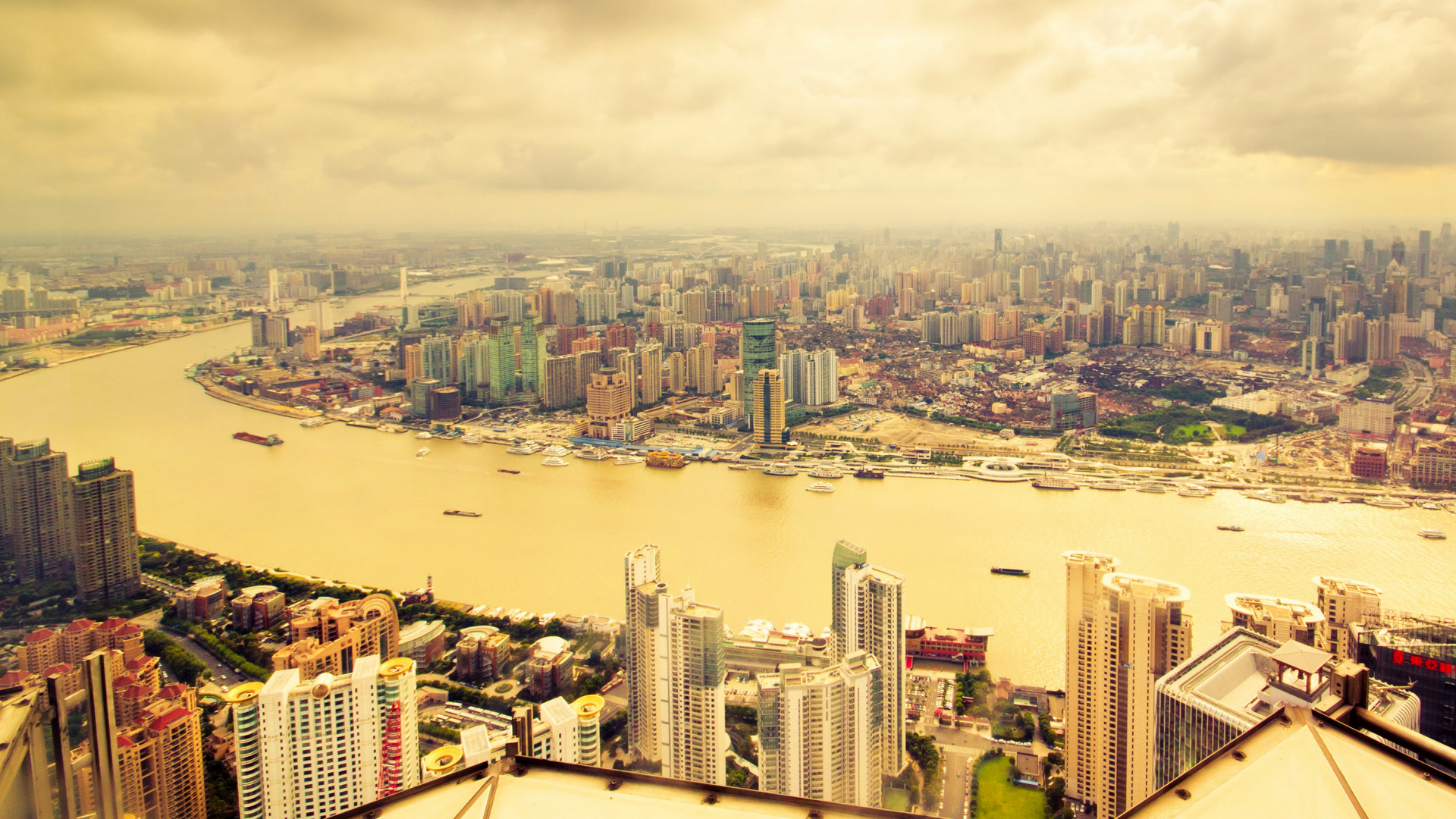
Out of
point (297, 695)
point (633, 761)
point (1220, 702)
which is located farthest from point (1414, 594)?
point (297, 695)

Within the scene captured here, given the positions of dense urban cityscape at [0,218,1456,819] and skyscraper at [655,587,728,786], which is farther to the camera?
skyscraper at [655,587,728,786]

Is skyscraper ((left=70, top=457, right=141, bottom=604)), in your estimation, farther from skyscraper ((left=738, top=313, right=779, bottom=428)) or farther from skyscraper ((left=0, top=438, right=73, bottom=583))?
skyscraper ((left=738, top=313, right=779, bottom=428))

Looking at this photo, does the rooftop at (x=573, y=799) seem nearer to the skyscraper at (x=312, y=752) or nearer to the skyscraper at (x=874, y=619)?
the skyscraper at (x=312, y=752)

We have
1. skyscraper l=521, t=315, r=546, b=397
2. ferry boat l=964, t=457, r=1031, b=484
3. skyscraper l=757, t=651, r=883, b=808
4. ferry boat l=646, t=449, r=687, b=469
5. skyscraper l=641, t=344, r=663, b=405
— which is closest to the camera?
skyscraper l=757, t=651, r=883, b=808

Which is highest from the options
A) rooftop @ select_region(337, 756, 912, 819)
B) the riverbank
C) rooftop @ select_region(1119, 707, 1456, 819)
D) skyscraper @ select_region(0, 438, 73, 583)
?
the riverbank

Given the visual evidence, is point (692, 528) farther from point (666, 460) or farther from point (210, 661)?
point (210, 661)

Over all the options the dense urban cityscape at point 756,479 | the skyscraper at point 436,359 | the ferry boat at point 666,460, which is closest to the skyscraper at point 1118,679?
the dense urban cityscape at point 756,479

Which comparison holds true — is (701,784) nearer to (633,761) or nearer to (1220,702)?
(1220,702)

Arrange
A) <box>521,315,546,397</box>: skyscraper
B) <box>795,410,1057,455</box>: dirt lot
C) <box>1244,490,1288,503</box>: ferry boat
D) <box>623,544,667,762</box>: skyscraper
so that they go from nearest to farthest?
1. <box>623,544,667,762</box>: skyscraper
2. <box>1244,490,1288,503</box>: ferry boat
3. <box>795,410,1057,455</box>: dirt lot
4. <box>521,315,546,397</box>: skyscraper

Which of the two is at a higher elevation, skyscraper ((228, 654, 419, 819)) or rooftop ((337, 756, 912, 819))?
rooftop ((337, 756, 912, 819))

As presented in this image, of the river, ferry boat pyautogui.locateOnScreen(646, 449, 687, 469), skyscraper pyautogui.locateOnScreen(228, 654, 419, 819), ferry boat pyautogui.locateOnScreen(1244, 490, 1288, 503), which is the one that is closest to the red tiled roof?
skyscraper pyautogui.locateOnScreen(228, 654, 419, 819)
